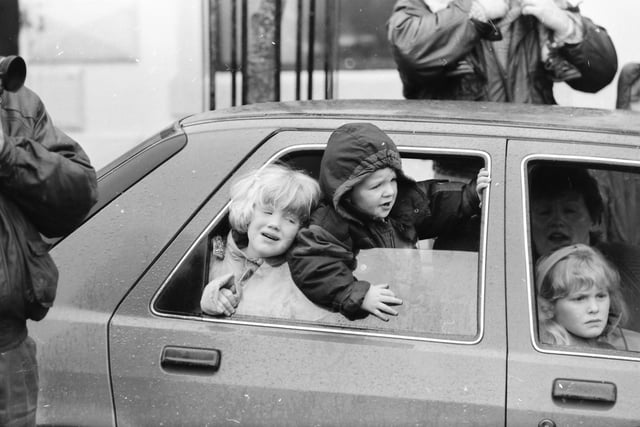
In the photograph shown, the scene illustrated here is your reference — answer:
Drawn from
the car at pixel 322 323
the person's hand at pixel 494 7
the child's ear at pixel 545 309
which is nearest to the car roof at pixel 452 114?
the car at pixel 322 323

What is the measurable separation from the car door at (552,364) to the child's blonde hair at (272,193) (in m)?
0.59

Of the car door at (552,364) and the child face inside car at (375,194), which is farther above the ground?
the child face inside car at (375,194)

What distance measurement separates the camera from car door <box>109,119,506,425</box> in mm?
2674

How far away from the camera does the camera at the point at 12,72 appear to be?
8.30 feet

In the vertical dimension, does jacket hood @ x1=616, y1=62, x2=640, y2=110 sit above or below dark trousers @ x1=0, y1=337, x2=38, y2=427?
above

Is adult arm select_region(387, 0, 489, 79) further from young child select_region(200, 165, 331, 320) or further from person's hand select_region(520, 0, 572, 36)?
young child select_region(200, 165, 331, 320)

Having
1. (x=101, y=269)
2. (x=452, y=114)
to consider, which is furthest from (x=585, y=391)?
Answer: (x=101, y=269)

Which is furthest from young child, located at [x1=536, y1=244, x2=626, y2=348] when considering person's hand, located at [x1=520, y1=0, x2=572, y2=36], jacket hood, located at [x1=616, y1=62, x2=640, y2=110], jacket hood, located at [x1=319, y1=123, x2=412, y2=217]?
jacket hood, located at [x1=616, y1=62, x2=640, y2=110]

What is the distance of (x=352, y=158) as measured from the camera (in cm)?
287

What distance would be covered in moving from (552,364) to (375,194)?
0.72 metres

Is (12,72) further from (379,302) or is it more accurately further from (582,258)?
(582,258)

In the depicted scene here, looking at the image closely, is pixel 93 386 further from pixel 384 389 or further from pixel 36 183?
pixel 384 389

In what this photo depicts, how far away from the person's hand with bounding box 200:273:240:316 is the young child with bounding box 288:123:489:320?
185mm

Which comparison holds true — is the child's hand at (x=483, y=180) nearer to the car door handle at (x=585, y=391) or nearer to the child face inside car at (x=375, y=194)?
the child face inside car at (x=375, y=194)
